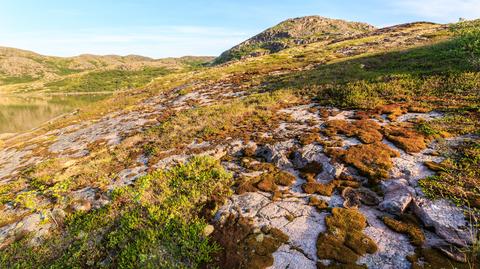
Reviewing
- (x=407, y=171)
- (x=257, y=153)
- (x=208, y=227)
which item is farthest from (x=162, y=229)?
(x=407, y=171)

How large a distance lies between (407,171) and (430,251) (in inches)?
166

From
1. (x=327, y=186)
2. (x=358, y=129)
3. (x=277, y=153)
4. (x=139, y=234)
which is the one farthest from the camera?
(x=358, y=129)

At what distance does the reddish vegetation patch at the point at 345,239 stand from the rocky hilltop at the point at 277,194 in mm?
Result: 36

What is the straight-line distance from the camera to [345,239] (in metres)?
7.60

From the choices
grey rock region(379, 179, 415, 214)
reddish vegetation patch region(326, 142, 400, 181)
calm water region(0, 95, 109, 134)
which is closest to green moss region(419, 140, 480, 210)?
grey rock region(379, 179, 415, 214)

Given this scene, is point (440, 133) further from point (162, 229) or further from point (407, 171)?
point (162, 229)

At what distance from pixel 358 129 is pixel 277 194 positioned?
7665 millimetres

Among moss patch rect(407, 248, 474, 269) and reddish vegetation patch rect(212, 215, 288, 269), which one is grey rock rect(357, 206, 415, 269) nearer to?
moss patch rect(407, 248, 474, 269)

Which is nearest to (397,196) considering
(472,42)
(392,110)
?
(392,110)

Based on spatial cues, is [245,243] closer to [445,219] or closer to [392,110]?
[445,219]

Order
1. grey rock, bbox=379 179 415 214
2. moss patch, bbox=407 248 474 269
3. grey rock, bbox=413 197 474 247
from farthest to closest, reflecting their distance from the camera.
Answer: grey rock, bbox=379 179 415 214 → grey rock, bbox=413 197 474 247 → moss patch, bbox=407 248 474 269

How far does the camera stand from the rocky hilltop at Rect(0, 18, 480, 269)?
7.57 m

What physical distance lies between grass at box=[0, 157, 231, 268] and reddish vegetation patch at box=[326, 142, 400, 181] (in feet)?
18.3

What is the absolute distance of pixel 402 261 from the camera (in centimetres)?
670
